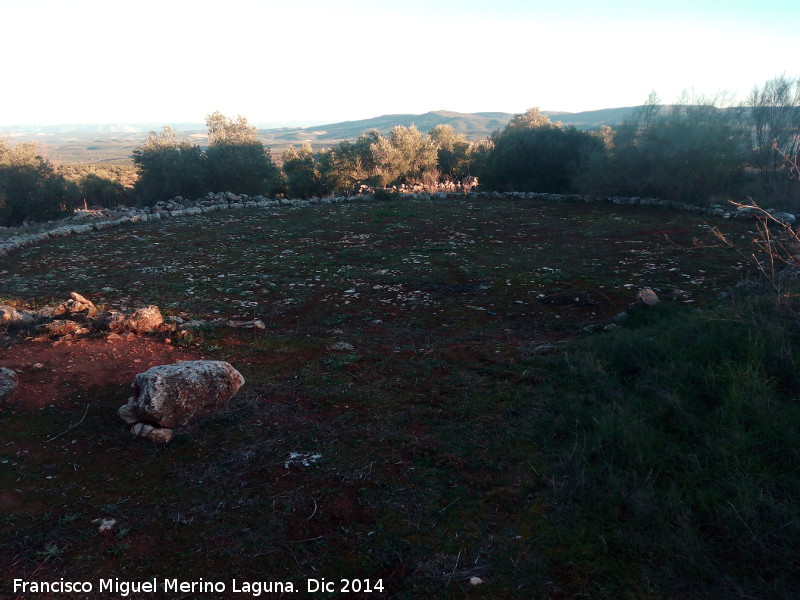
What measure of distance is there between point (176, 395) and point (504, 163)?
1895 cm

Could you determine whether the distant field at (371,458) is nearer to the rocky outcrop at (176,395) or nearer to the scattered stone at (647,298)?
the rocky outcrop at (176,395)

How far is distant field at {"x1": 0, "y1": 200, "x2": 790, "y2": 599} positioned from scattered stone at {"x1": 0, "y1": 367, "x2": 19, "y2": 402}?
0.22 metres

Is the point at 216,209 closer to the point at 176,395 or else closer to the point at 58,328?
the point at 58,328

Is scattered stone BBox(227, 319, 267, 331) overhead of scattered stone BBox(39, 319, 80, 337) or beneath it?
beneath

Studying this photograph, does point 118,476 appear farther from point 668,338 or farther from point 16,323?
point 668,338

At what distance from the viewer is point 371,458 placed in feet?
11.6

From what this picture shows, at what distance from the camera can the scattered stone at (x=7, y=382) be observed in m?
4.24

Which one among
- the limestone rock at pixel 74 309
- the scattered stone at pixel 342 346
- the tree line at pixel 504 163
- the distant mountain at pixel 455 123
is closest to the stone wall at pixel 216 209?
the tree line at pixel 504 163

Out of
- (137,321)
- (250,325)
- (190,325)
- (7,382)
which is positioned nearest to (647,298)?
(250,325)

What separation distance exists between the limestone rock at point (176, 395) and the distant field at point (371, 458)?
0.54 ft

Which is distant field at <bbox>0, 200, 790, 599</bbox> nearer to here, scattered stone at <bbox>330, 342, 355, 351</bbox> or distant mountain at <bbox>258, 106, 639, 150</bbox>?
scattered stone at <bbox>330, 342, 355, 351</bbox>

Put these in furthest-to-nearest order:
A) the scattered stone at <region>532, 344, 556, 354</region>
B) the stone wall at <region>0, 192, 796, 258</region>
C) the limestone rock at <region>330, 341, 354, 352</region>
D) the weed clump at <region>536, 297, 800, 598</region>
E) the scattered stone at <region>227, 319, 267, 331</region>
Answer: the stone wall at <region>0, 192, 796, 258</region>, the scattered stone at <region>227, 319, 267, 331</region>, the limestone rock at <region>330, 341, 354, 352</region>, the scattered stone at <region>532, 344, 556, 354</region>, the weed clump at <region>536, 297, 800, 598</region>

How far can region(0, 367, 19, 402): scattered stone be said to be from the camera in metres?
4.24

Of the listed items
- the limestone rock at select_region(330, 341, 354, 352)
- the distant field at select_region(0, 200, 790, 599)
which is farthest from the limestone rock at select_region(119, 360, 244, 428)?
the limestone rock at select_region(330, 341, 354, 352)
